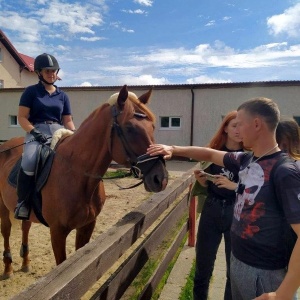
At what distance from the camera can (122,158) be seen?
2889 mm

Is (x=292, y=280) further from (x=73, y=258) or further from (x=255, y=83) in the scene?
(x=255, y=83)

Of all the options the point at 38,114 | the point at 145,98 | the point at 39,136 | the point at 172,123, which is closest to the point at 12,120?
the point at 172,123

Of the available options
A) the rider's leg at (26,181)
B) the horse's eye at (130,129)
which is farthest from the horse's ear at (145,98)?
the rider's leg at (26,181)

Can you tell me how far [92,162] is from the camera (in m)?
3.14

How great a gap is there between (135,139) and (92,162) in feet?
2.02

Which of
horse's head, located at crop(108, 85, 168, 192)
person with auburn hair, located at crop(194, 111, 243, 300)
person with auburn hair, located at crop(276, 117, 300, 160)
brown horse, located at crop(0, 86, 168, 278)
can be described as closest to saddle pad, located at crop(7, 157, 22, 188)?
brown horse, located at crop(0, 86, 168, 278)

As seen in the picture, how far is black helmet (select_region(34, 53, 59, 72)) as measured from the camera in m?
3.70

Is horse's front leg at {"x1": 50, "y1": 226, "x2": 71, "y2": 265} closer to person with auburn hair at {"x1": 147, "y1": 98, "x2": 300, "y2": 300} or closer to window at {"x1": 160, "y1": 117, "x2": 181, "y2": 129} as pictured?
person with auburn hair at {"x1": 147, "y1": 98, "x2": 300, "y2": 300}

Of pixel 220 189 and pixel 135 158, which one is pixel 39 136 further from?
pixel 220 189

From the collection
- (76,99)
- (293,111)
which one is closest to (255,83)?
(293,111)

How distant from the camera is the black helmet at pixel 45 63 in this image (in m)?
3.70

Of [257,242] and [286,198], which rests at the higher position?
[286,198]

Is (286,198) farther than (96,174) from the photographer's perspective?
No

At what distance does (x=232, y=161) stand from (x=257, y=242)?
71cm
